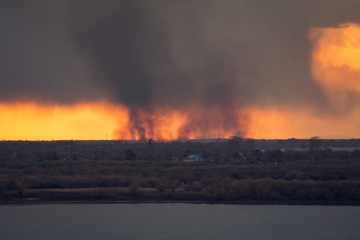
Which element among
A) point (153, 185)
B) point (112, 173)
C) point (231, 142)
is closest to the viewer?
point (153, 185)

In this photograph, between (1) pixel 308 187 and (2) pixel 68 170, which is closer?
(1) pixel 308 187

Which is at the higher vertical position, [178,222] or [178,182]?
[178,182]

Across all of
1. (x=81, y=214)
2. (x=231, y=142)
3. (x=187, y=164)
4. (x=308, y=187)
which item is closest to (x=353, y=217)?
(x=308, y=187)

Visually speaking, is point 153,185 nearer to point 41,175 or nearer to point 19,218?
point 41,175

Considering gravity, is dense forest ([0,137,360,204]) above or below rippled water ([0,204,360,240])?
above

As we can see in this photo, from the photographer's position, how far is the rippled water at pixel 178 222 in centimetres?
4188

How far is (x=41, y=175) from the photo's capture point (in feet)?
223

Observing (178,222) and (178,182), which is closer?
(178,222)

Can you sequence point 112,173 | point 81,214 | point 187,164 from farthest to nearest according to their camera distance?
point 187,164, point 112,173, point 81,214

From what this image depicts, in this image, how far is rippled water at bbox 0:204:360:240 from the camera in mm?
41875

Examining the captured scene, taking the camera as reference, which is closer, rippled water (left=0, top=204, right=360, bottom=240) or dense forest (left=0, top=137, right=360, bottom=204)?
rippled water (left=0, top=204, right=360, bottom=240)

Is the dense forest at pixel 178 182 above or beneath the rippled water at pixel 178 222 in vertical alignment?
above

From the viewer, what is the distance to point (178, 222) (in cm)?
4675

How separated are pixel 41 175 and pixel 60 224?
74.2 ft
